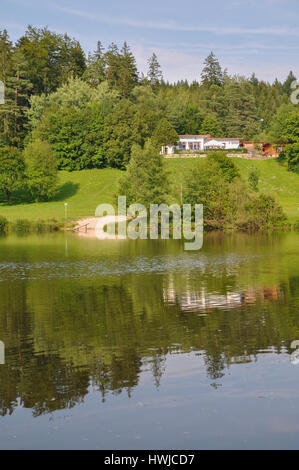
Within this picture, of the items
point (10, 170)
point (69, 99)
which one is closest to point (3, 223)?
point (10, 170)

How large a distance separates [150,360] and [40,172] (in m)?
88.8

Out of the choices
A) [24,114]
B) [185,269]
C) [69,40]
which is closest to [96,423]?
[185,269]

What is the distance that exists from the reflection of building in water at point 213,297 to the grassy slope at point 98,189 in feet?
170

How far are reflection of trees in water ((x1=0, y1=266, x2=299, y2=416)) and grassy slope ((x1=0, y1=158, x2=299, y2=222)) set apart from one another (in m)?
54.0

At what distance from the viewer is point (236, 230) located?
81.2 metres

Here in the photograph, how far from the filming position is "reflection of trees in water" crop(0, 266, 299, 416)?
1714 centimetres

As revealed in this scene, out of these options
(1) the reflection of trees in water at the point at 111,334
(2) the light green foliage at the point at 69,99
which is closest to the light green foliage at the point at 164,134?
(2) the light green foliage at the point at 69,99

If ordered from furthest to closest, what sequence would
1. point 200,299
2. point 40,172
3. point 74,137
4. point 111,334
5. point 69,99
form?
1. point 69,99
2. point 74,137
3. point 40,172
4. point 200,299
5. point 111,334

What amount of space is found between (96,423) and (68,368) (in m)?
4.27

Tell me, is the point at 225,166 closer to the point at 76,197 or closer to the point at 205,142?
the point at 76,197

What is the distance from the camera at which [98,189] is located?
113375mm

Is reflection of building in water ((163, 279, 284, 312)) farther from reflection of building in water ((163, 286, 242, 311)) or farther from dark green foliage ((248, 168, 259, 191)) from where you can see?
dark green foliage ((248, 168, 259, 191))

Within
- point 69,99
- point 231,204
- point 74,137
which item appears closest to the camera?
point 231,204

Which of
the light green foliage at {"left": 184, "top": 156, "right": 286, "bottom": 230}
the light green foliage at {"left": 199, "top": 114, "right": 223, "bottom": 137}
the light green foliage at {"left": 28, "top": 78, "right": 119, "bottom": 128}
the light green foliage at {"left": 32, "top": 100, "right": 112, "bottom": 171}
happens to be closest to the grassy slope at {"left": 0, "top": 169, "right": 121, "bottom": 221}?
the light green foliage at {"left": 32, "top": 100, "right": 112, "bottom": 171}
